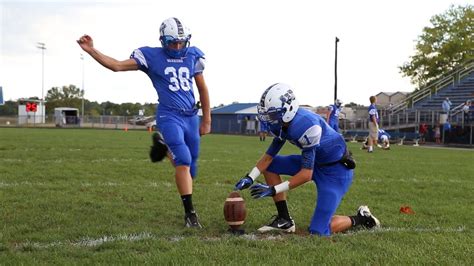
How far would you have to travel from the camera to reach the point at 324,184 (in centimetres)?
515

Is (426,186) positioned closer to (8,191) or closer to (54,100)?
(8,191)

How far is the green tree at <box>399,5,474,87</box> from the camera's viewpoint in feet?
155

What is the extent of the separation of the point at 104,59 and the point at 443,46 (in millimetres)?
47296

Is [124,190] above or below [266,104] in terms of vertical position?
below

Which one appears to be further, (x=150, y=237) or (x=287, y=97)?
(x=287, y=97)

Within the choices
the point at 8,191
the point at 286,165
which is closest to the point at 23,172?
the point at 8,191

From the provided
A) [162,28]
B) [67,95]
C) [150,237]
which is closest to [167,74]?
[162,28]

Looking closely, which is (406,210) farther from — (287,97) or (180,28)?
(180,28)

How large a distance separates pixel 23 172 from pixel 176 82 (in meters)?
4.77

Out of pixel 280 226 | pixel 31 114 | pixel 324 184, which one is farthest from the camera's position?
pixel 31 114

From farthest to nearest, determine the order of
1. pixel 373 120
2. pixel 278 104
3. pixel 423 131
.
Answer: pixel 423 131 → pixel 373 120 → pixel 278 104

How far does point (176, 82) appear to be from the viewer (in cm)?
557

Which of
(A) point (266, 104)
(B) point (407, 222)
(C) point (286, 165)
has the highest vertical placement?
(A) point (266, 104)

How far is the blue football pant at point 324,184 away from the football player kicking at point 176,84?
0.88 metres
